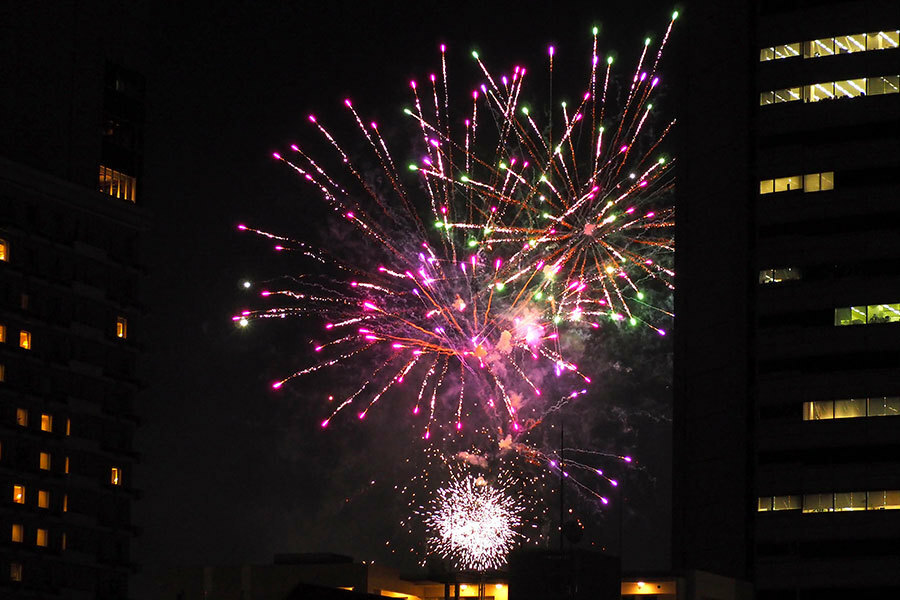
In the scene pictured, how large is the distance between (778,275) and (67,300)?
56.8m

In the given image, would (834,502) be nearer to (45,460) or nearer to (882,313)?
(882,313)

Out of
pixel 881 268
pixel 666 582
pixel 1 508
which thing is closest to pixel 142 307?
pixel 1 508

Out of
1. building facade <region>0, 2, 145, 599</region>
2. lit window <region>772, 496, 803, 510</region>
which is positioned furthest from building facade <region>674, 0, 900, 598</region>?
building facade <region>0, 2, 145, 599</region>

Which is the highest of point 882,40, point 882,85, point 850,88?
point 882,40

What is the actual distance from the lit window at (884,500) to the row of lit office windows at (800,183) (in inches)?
922

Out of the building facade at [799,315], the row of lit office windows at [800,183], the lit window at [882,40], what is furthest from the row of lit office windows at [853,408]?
the lit window at [882,40]

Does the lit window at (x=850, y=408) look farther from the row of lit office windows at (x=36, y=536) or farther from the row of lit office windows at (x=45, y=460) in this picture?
the row of lit office windows at (x=45, y=460)

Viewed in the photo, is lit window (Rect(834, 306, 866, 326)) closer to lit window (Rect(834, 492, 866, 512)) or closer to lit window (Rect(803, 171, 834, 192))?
lit window (Rect(803, 171, 834, 192))

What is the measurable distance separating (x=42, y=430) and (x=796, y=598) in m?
59.9

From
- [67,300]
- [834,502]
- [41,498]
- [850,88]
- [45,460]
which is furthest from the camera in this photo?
[67,300]

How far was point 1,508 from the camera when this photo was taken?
14100cm

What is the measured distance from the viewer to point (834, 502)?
13825 centimetres

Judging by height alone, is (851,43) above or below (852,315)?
above

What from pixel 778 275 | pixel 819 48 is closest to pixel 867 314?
pixel 778 275
